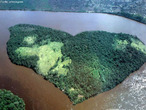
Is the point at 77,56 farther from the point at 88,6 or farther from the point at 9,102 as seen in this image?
the point at 88,6

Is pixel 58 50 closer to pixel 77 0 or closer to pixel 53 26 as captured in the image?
pixel 53 26

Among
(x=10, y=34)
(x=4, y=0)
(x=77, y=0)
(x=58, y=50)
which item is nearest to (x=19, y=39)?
(x=10, y=34)

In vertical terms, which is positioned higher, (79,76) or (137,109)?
(79,76)

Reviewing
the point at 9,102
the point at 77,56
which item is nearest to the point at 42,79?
the point at 9,102

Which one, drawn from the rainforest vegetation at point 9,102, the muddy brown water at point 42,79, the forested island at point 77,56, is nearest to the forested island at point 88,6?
the muddy brown water at point 42,79

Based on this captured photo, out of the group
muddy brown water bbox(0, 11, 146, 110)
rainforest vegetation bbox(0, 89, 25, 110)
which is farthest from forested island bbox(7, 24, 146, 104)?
rainforest vegetation bbox(0, 89, 25, 110)
